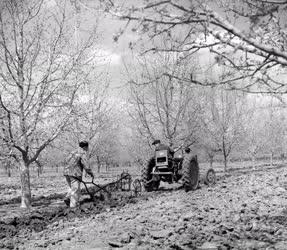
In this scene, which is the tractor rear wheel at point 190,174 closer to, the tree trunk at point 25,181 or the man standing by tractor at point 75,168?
the man standing by tractor at point 75,168

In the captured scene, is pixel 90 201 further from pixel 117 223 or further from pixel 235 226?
pixel 235 226

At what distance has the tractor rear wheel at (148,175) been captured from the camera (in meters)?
12.1

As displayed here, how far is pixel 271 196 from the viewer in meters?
9.70

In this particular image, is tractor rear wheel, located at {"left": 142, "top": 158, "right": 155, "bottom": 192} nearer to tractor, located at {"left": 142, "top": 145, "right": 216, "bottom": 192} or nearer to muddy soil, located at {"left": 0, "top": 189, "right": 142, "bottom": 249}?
tractor, located at {"left": 142, "top": 145, "right": 216, "bottom": 192}

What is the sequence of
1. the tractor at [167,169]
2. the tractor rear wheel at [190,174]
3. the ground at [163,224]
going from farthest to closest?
the tractor at [167,169] → the tractor rear wheel at [190,174] → the ground at [163,224]

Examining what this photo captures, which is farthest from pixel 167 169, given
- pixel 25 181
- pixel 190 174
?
pixel 25 181

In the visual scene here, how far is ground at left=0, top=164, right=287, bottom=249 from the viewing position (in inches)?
221

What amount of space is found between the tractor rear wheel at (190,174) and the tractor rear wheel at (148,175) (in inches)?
50.3

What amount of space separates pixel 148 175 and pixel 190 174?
4.67ft

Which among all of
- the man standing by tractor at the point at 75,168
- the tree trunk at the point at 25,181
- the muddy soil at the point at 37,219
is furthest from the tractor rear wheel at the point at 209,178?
the tree trunk at the point at 25,181

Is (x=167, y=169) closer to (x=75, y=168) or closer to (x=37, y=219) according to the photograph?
(x=75, y=168)

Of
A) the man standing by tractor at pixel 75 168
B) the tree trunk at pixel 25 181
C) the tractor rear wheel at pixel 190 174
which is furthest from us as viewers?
the tractor rear wheel at pixel 190 174

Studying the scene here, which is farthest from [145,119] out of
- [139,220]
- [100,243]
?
[100,243]

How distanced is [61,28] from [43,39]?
59 cm
